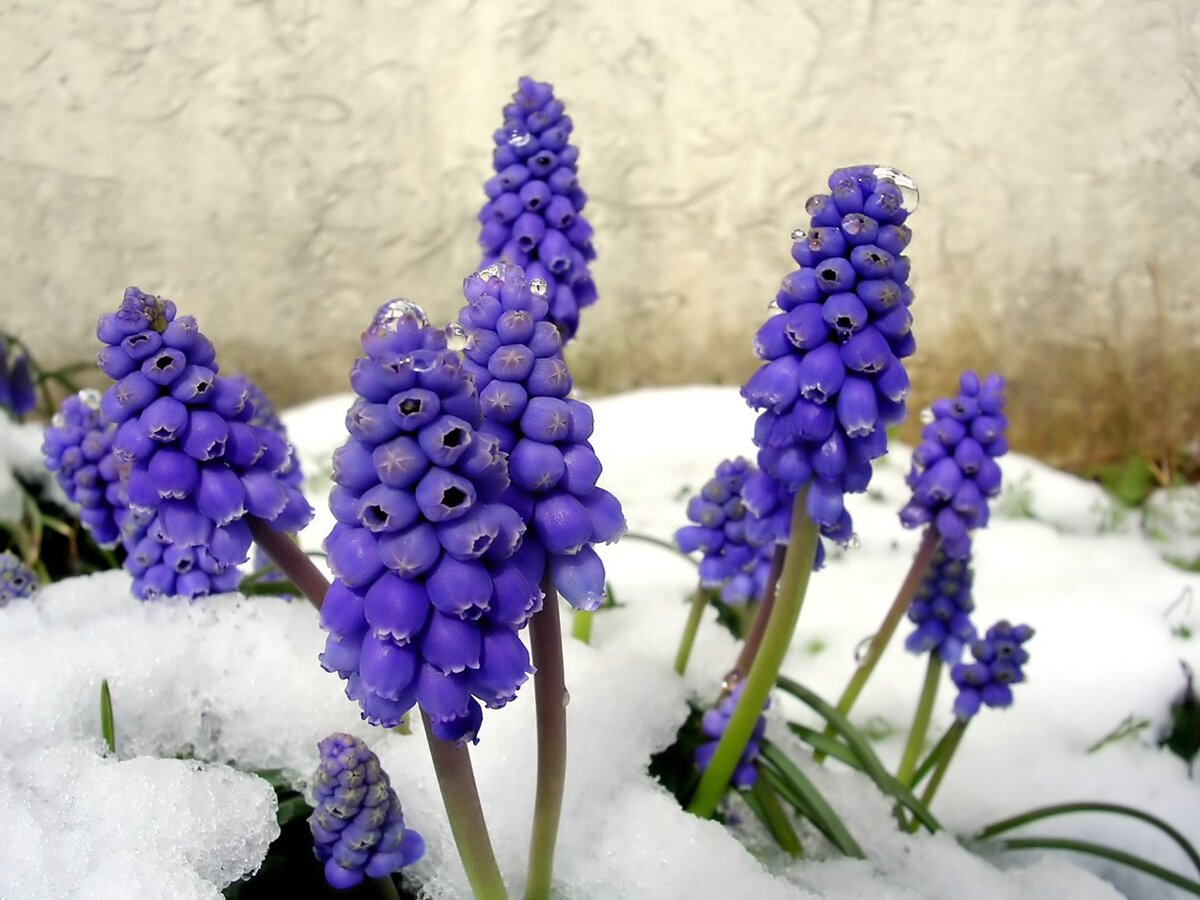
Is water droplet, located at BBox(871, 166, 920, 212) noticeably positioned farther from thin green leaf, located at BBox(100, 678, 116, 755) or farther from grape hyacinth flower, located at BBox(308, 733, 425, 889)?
thin green leaf, located at BBox(100, 678, 116, 755)

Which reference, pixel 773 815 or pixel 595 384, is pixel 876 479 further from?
pixel 773 815

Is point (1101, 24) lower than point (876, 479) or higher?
higher

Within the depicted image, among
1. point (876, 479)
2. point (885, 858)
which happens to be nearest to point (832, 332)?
point (885, 858)

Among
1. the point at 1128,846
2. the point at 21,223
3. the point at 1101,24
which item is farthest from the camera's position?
the point at 21,223

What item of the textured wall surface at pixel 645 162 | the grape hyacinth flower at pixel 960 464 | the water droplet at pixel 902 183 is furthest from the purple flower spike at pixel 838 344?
the textured wall surface at pixel 645 162

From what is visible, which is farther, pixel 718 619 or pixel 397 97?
pixel 397 97

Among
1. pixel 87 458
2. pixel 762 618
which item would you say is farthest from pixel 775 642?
pixel 87 458

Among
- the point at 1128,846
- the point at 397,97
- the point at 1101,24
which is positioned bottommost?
the point at 1128,846

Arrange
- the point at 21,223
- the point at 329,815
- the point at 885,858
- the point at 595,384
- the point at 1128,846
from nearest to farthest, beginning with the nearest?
1. the point at 329,815
2. the point at 885,858
3. the point at 1128,846
4. the point at 21,223
5. the point at 595,384

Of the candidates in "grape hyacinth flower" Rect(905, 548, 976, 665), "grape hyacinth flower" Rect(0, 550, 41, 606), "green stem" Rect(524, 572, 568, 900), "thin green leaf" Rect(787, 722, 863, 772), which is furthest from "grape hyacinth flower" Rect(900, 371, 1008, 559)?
"grape hyacinth flower" Rect(0, 550, 41, 606)
